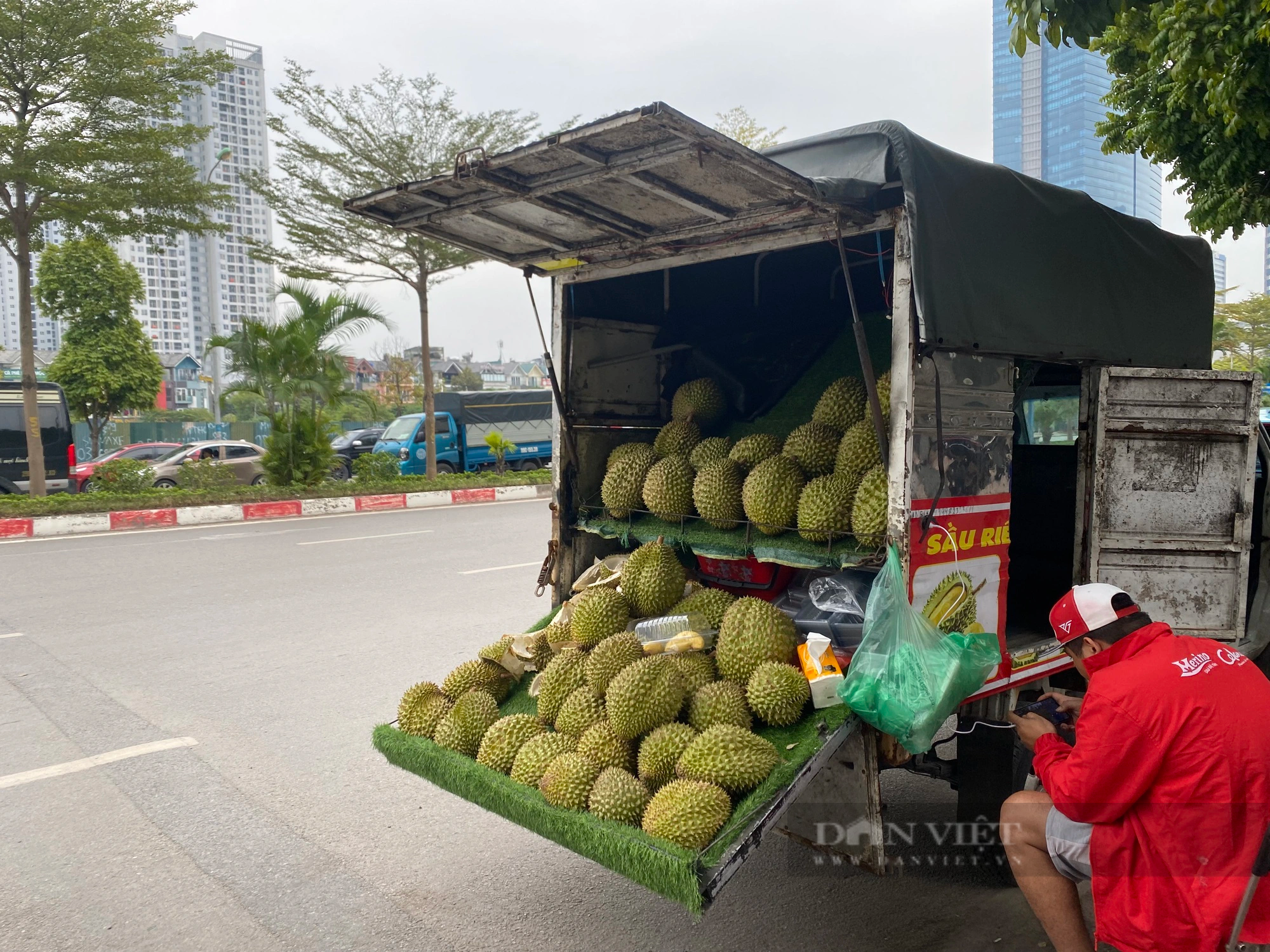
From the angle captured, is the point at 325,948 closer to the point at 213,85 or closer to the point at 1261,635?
the point at 1261,635

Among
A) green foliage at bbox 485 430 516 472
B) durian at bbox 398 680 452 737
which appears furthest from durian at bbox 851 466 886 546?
green foliage at bbox 485 430 516 472

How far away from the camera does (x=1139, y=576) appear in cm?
410

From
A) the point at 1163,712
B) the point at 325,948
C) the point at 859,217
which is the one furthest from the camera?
the point at 859,217

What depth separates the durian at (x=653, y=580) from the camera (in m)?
3.69

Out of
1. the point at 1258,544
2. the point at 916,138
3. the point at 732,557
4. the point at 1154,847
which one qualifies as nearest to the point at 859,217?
the point at 916,138

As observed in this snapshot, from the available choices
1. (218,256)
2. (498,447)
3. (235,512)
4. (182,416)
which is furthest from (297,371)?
(218,256)

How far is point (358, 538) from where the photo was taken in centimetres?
1217

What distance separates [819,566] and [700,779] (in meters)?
1.04

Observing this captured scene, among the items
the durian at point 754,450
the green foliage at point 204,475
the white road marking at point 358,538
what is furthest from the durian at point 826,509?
the green foliage at point 204,475

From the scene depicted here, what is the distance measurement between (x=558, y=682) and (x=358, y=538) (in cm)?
950

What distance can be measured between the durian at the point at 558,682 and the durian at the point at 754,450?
3.84 feet

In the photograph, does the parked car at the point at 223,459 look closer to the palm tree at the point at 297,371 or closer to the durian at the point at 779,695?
the palm tree at the point at 297,371

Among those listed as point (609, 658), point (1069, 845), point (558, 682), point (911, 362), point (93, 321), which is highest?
point (93, 321)

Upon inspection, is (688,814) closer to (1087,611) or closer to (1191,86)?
(1087,611)
